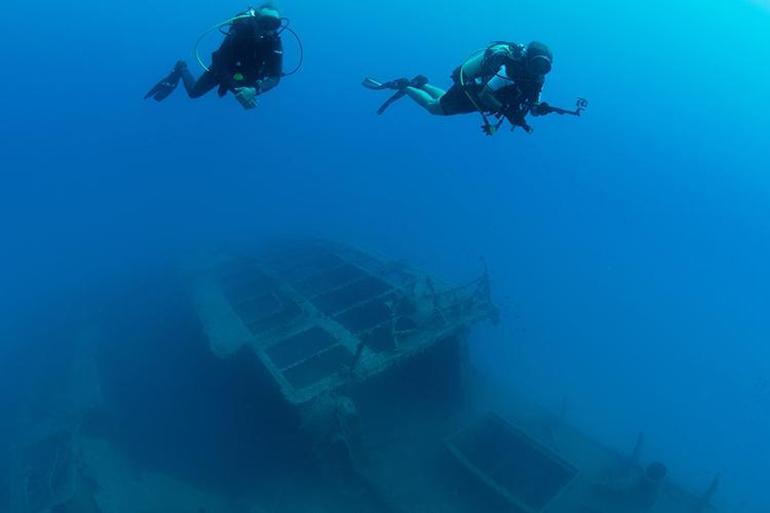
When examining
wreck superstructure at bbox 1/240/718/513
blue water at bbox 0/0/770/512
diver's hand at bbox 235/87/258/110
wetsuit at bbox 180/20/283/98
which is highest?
wetsuit at bbox 180/20/283/98

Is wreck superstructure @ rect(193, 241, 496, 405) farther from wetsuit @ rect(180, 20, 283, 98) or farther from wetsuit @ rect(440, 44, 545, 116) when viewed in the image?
wetsuit @ rect(440, 44, 545, 116)

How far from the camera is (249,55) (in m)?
6.69

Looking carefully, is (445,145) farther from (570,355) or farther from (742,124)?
(742,124)

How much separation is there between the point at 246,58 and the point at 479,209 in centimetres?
5248

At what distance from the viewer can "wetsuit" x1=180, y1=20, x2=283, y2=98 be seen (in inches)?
256

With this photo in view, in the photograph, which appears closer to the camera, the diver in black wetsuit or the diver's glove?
the diver's glove

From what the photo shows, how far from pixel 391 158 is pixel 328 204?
103 feet

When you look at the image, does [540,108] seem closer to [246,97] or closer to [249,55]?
[246,97]

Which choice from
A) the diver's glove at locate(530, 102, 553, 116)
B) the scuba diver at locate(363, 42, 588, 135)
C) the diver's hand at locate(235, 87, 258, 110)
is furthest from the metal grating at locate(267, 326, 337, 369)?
the diver's glove at locate(530, 102, 553, 116)

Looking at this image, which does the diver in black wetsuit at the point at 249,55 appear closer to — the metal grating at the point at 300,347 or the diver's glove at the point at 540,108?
the diver's glove at the point at 540,108

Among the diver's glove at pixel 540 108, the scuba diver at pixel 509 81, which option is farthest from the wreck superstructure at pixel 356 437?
the diver's glove at pixel 540 108

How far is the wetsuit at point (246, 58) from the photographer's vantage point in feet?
21.4

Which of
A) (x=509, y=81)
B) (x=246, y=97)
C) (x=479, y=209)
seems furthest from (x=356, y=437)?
(x=479, y=209)

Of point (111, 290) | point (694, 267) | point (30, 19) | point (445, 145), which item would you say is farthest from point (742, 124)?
point (30, 19)
